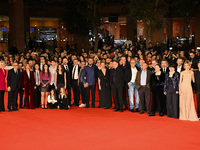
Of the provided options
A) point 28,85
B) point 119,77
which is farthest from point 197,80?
point 28,85

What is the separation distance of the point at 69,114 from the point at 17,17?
67.9 feet

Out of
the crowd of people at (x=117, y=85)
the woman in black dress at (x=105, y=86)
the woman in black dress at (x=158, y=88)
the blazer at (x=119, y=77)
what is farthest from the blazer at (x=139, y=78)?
the woman in black dress at (x=105, y=86)

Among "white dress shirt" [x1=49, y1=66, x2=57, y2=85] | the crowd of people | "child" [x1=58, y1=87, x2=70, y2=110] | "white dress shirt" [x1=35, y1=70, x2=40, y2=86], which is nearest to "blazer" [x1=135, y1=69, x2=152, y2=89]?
the crowd of people

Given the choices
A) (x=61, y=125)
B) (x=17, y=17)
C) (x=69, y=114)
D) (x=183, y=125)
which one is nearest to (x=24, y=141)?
(x=61, y=125)

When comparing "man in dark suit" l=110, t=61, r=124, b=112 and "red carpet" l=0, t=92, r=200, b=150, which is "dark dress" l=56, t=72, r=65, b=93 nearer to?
"red carpet" l=0, t=92, r=200, b=150

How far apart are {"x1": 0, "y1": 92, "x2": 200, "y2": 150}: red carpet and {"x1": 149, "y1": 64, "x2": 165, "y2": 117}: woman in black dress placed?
39 cm

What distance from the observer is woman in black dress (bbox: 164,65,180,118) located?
12.0 meters

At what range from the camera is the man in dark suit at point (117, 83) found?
1364 centimetres

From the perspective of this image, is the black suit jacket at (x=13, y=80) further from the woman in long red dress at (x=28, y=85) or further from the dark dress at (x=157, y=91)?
the dark dress at (x=157, y=91)

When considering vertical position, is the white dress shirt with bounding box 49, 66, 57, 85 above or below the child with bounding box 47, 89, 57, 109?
above

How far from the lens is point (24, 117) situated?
Answer: 1241 cm

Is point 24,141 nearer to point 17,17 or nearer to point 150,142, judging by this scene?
point 150,142

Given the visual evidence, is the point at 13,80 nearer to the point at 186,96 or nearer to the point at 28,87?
the point at 28,87

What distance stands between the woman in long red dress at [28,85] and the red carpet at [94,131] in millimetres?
1137
